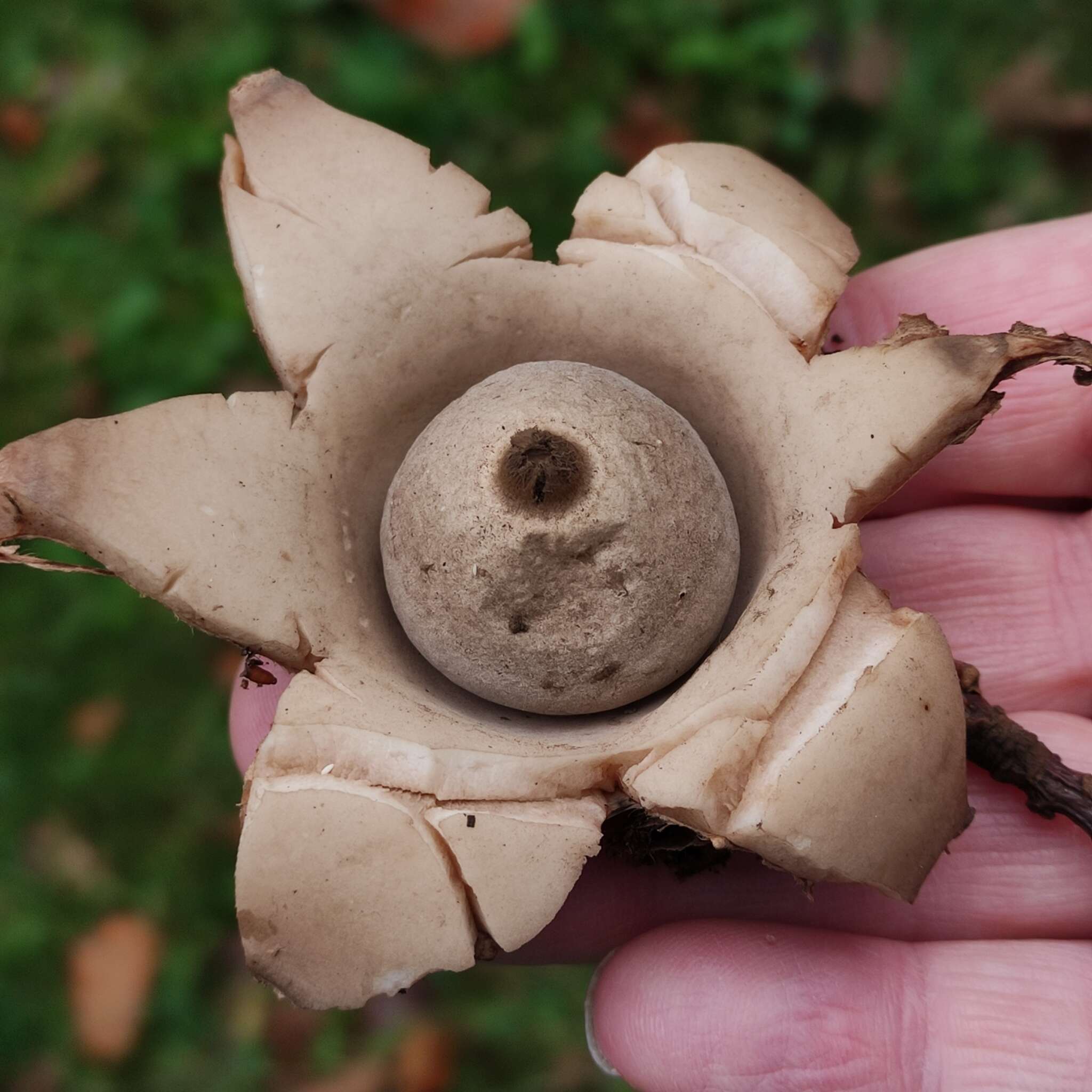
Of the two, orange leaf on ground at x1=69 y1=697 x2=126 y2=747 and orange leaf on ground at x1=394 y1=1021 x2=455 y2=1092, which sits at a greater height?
orange leaf on ground at x1=69 y1=697 x2=126 y2=747

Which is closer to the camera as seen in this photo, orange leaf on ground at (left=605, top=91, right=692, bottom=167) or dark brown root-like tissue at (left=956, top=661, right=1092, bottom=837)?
dark brown root-like tissue at (left=956, top=661, right=1092, bottom=837)

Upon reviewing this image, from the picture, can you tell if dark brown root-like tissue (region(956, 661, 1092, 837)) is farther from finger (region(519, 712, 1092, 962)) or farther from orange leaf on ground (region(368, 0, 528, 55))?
orange leaf on ground (region(368, 0, 528, 55))

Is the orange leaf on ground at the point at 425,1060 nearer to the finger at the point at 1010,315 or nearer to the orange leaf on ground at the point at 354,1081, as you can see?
the orange leaf on ground at the point at 354,1081

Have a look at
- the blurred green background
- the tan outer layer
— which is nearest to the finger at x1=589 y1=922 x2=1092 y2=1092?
the tan outer layer

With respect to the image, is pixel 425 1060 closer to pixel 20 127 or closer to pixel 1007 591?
pixel 1007 591

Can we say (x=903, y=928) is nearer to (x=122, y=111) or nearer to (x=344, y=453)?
(x=344, y=453)
